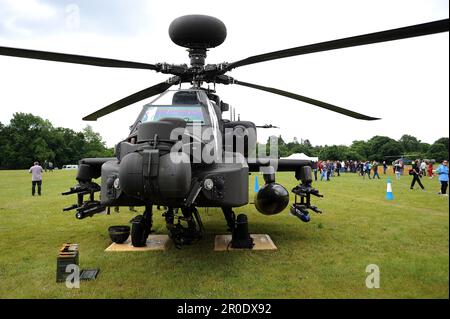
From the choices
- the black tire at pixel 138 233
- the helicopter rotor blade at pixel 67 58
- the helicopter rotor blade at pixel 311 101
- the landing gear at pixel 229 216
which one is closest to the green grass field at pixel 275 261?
the black tire at pixel 138 233

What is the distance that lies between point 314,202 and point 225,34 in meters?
8.83

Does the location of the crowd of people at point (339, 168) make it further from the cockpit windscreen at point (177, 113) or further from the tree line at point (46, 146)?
the cockpit windscreen at point (177, 113)

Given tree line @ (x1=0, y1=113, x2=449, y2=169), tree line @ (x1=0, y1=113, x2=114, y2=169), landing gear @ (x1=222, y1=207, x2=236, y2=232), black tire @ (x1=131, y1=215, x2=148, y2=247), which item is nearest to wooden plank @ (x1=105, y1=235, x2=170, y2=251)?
black tire @ (x1=131, y1=215, x2=148, y2=247)

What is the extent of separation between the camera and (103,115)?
725 cm

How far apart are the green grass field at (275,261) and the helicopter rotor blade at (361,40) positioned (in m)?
0.88

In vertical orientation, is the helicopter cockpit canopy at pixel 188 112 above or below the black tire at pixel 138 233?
above

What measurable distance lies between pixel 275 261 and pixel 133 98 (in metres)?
4.18

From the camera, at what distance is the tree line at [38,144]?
5869 centimetres

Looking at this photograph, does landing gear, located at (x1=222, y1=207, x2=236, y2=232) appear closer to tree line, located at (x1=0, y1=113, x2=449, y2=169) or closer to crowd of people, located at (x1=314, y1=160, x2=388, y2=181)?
Answer: crowd of people, located at (x1=314, y1=160, x2=388, y2=181)

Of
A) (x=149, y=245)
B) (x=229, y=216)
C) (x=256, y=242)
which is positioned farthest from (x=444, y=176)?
(x=149, y=245)

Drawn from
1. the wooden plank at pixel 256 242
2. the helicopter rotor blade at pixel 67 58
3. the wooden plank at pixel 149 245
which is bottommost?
the wooden plank at pixel 149 245
